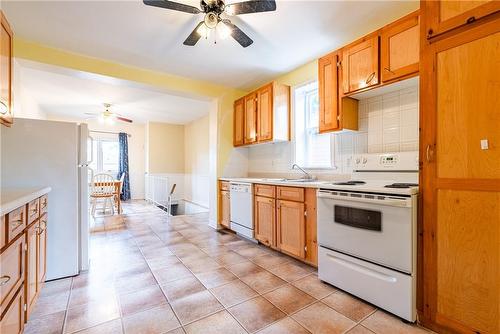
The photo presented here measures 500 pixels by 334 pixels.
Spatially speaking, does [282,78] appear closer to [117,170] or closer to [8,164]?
[8,164]

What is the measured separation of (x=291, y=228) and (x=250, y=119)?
189cm

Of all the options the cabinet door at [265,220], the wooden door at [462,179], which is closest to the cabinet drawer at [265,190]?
the cabinet door at [265,220]

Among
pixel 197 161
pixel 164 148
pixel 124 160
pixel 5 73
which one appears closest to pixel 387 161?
pixel 5 73

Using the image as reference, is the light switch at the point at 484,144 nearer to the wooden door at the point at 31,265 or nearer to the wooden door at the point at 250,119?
the wooden door at the point at 250,119

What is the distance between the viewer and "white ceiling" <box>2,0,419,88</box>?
202 centimetres

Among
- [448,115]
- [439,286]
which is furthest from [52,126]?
[439,286]

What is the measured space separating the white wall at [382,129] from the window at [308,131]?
0.21 metres

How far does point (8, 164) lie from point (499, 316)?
3.56 metres

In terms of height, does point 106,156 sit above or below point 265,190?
above

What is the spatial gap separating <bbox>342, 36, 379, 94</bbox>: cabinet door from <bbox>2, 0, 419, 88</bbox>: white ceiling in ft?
0.89

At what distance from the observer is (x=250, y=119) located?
3688 millimetres

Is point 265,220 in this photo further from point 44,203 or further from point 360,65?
point 44,203

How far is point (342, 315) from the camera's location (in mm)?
1609

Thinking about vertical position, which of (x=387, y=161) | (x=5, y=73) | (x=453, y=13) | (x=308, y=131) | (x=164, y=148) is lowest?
(x=387, y=161)
